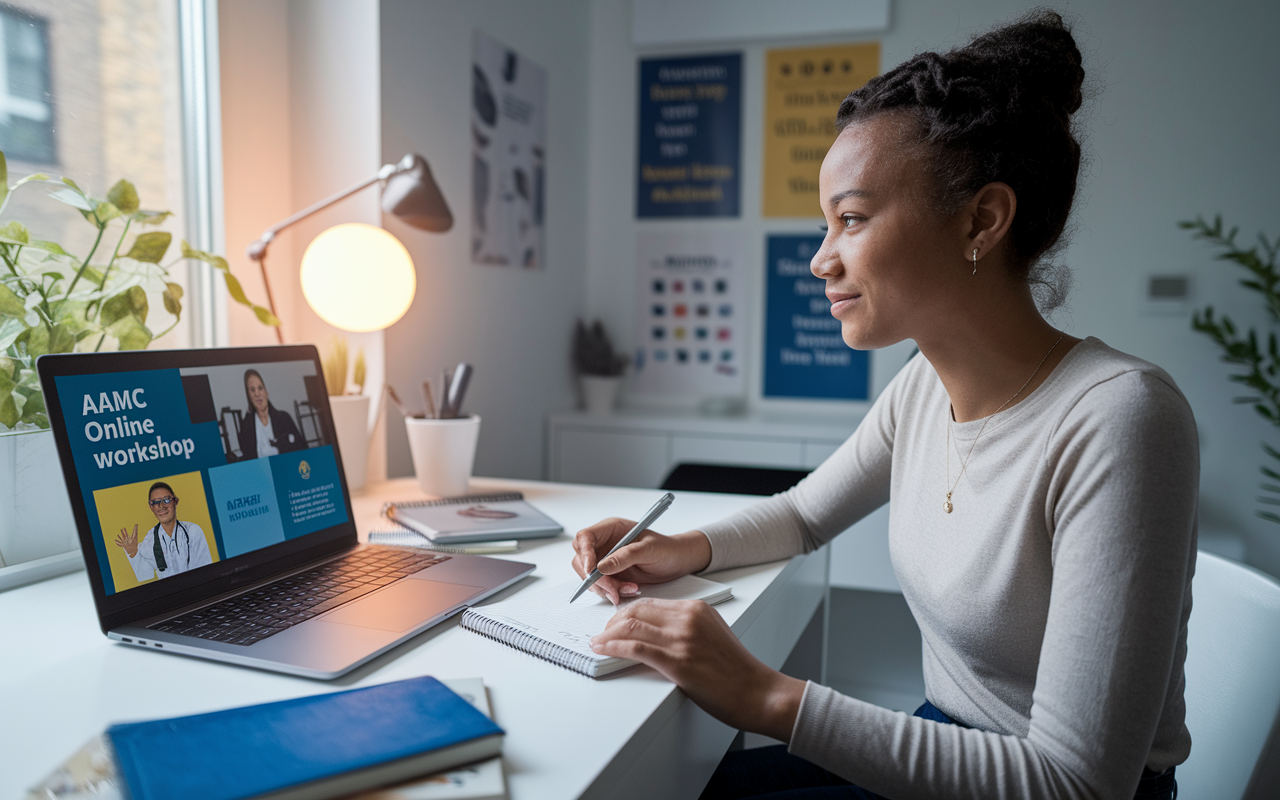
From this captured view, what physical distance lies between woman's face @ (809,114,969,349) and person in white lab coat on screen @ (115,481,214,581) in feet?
2.41

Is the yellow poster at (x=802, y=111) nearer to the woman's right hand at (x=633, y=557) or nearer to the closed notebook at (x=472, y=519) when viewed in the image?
the closed notebook at (x=472, y=519)

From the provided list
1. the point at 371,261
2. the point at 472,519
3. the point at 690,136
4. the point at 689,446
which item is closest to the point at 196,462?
the point at 472,519

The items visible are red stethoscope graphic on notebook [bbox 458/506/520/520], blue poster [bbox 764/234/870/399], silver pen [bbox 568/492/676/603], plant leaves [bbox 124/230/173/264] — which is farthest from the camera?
blue poster [bbox 764/234/870/399]

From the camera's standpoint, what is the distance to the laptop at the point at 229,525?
784 millimetres

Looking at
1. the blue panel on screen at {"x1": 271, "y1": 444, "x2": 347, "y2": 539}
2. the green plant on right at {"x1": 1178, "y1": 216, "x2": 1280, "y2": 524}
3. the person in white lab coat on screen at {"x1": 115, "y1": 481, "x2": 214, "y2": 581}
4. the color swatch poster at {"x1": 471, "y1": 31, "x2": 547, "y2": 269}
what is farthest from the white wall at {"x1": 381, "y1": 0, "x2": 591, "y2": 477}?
the green plant on right at {"x1": 1178, "y1": 216, "x2": 1280, "y2": 524}

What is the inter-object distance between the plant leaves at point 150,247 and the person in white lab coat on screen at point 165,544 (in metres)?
0.42

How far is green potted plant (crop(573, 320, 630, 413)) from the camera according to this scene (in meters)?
2.89

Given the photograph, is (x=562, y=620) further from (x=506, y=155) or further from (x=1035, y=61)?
(x=506, y=155)

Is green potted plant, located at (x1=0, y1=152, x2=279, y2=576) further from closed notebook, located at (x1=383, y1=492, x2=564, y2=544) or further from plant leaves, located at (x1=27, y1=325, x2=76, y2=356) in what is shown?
closed notebook, located at (x1=383, y1=492, x2=564, y2=544)

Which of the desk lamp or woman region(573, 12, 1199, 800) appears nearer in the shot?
woman region(573, 12, 1199, 800)

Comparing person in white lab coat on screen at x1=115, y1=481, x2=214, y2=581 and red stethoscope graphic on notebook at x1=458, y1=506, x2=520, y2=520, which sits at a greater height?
person in white lab coat on screen at x1=115, y1=481, x2=214, y2=581

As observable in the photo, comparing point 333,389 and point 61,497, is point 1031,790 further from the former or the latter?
point 333,389

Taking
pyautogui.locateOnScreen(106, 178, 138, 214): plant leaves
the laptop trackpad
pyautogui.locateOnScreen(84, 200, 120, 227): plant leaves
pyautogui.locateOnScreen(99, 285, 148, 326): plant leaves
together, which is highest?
pyautogui.locateOnScreen(106, 178, 138, 214): plant leaves

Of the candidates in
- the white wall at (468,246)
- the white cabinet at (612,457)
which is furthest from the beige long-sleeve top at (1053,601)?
the white cabinet at (612,457)
